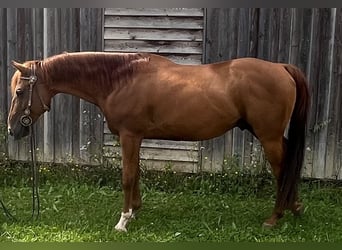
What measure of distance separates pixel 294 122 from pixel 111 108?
1232 millimetres

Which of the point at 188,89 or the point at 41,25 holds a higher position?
the point at 41,25

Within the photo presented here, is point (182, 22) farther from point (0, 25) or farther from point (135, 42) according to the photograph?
point (0, 25)

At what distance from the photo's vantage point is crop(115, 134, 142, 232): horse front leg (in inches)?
125

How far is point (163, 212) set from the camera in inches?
144

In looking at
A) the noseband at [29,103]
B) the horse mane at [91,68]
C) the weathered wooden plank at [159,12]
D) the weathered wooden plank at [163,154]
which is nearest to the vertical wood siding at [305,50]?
the weathered wooden plank at [159,12]

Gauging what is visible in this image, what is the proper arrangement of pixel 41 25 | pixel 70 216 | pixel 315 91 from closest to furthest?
Answer: pixel 70 216 → pixel 315 91 → pixel 41 25

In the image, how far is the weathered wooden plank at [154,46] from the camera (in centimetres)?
428

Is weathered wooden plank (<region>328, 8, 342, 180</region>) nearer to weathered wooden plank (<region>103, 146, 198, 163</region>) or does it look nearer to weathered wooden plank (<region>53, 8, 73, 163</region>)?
weathered wooden plank (<region>103, 146, 198, 163</region>)

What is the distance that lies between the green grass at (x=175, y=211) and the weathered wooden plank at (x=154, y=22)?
1.36m

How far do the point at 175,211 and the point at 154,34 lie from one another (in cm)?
162

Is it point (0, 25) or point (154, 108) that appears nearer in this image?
point (154, 108)

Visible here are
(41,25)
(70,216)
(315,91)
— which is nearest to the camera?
(70,216)

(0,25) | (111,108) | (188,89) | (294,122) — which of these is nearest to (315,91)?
(294,122)

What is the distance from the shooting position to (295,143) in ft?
10.4
